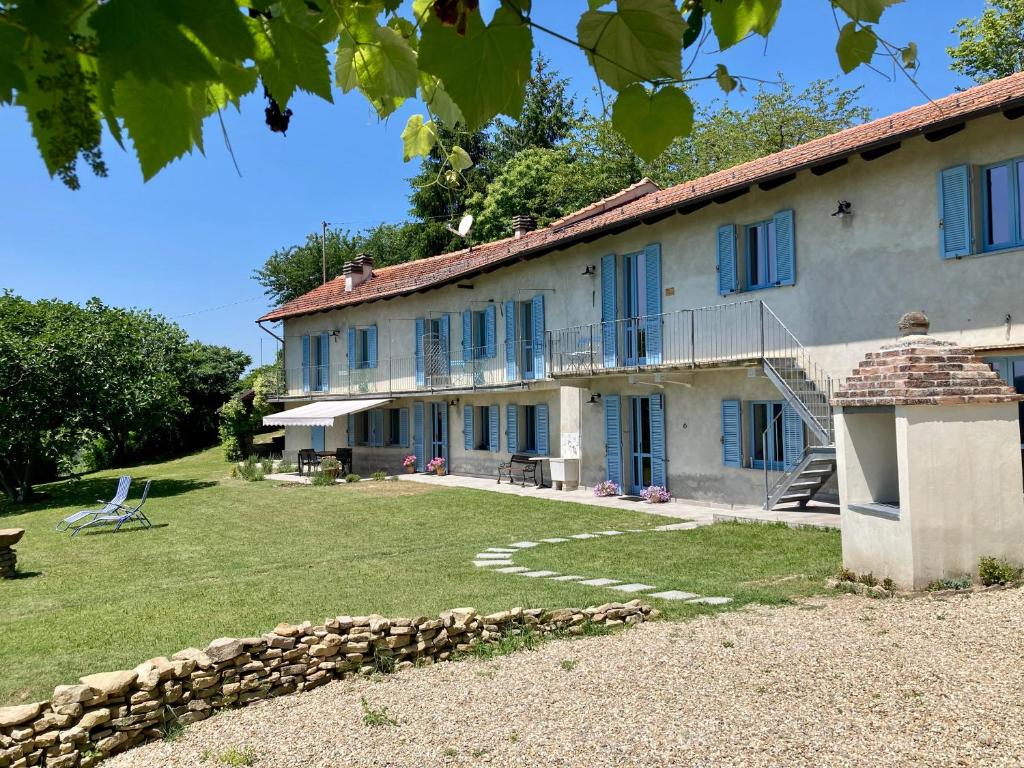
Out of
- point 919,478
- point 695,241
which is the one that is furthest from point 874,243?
point 919,478

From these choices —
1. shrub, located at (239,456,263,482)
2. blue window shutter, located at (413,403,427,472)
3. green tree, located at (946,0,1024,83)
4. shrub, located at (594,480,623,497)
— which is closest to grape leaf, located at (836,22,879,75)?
shrub, located at (594,480,623,497)

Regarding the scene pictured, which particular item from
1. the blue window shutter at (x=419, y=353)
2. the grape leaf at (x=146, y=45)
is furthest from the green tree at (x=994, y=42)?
the grape leaf at (x=146, y=45)

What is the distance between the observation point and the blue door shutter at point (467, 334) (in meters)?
24.5

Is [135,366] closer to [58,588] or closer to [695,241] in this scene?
[58,588]

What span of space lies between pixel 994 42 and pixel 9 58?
102 ft

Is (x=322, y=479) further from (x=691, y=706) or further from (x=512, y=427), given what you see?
(x=691, y=706)

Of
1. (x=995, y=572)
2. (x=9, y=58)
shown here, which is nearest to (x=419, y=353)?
(x=995, y=572)

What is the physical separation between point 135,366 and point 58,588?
48.5ft

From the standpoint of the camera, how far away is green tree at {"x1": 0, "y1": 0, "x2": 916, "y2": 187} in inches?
34.8

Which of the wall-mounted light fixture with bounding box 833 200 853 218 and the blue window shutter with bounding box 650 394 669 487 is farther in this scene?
the blue window shutter with bounding box 650 394 669 487

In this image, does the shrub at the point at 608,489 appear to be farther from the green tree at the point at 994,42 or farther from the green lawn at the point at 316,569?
the green tree at the point at 994,42

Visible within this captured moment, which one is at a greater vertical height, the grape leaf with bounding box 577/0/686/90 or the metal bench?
the grape leaf with bounding box 577/0/686/90

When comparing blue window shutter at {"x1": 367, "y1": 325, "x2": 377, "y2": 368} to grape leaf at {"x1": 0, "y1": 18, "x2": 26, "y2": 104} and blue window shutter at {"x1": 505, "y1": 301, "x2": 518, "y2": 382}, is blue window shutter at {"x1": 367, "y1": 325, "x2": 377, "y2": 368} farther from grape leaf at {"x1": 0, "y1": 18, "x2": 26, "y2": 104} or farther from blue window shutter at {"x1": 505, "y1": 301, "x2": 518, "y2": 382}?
grape leaf at {"x1": 0, "y1": 18, "x2": 26, "y2": 104}

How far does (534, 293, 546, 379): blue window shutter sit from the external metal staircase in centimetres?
774
